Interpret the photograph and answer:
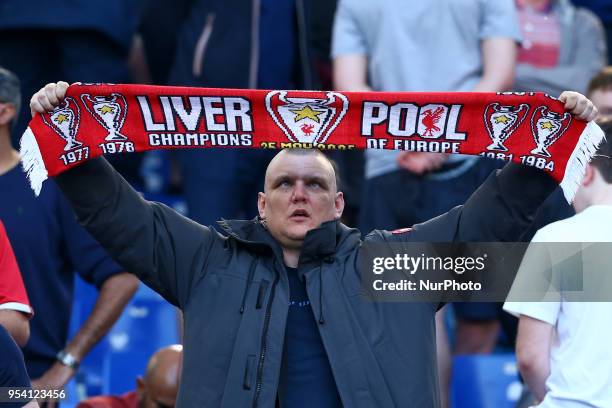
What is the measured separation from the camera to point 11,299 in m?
4.94

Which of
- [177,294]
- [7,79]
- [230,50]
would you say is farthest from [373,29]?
[177,294]

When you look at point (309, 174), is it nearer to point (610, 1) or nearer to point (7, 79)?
point (7, 79)

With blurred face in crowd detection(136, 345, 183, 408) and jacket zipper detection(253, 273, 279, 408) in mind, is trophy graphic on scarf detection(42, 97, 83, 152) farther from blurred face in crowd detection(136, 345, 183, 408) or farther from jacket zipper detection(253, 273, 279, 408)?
blurred face in crowd detection(136, 345, 183, 408)

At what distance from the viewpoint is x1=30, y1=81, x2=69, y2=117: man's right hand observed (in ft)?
15.3

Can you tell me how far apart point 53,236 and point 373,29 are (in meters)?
2.07

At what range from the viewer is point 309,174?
16.5 feet

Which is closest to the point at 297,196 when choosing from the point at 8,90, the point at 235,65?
the point at 8,90

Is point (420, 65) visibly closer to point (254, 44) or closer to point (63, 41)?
point (254, 44)

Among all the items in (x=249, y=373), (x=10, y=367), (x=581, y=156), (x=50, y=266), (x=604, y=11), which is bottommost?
(x=50, y=266)

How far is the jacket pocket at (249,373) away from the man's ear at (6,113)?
193 centimetres

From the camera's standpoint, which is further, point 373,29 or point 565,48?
point 565,48

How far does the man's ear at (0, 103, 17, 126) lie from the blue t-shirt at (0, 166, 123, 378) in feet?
0.76

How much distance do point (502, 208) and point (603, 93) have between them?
1795 millimetres

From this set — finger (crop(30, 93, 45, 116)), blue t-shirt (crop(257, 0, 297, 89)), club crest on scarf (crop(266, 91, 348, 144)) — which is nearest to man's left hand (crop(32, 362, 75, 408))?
finger (crop(30, 93, 45, 116))
